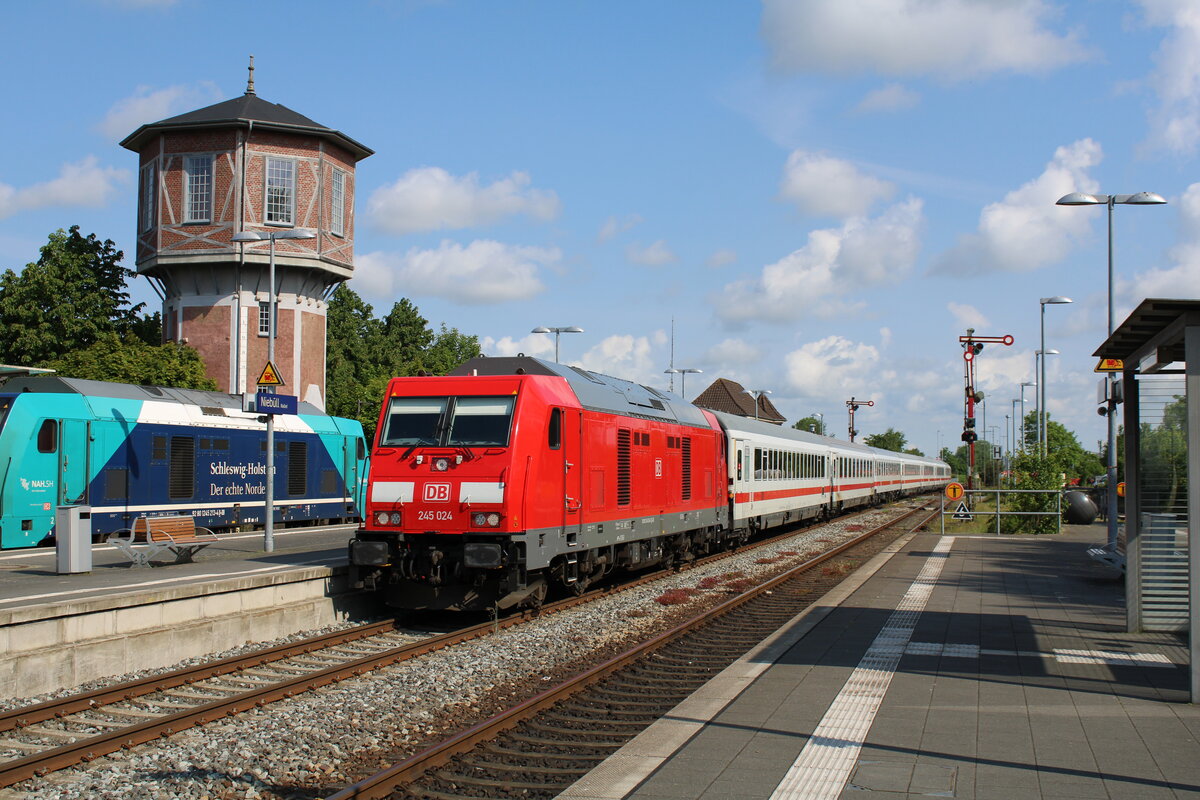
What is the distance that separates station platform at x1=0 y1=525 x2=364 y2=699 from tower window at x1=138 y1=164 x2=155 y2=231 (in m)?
27.7

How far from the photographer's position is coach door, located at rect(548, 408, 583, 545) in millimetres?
13789

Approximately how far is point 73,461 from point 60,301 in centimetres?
2563

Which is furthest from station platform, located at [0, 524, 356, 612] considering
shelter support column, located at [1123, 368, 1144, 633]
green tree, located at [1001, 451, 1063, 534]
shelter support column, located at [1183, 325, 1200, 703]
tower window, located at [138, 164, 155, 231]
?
tower window, located at [138, 164, 155, 231]

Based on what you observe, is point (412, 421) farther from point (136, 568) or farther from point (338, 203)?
point (338, 203)

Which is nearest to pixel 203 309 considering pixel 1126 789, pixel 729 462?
pixel 729 462

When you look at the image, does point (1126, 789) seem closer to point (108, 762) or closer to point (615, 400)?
point (108, 762)

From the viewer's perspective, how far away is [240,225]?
40.2 metres

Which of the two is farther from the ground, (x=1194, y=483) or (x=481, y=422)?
(x=481, y=422)

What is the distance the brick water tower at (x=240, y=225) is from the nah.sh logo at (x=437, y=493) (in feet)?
97.7

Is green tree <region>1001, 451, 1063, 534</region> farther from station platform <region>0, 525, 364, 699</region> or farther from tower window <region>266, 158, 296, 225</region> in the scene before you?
tower window <region>266, 158, 296, 225</region>

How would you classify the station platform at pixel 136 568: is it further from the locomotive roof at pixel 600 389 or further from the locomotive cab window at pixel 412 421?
the locomotive roof at pixel 600 389

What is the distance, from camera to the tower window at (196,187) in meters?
40.8

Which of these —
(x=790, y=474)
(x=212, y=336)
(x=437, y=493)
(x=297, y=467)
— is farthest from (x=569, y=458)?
(x=212, y=336)

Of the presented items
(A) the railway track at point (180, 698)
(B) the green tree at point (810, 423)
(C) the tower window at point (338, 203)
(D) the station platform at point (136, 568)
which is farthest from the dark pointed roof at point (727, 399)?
(A) the railway track at point (180, 698)
